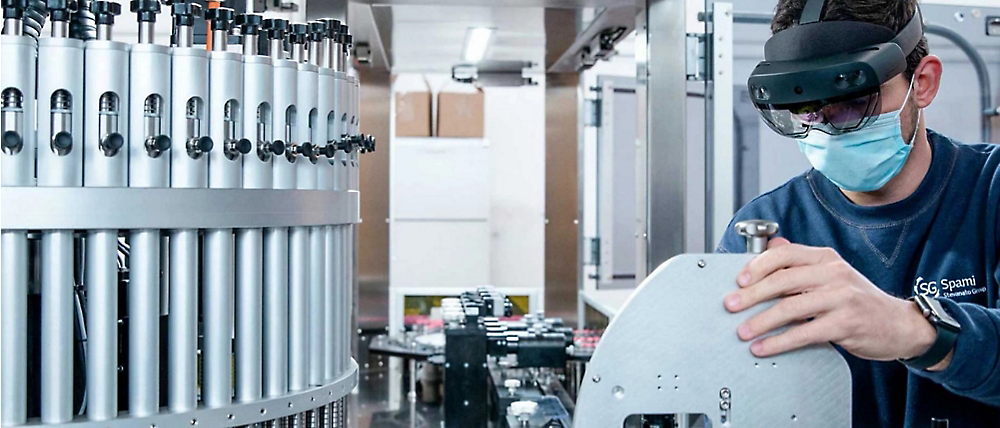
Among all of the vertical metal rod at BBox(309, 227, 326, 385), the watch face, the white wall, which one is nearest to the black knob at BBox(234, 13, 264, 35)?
the vertical metal rod at BBox(309, 227, 326, 385)

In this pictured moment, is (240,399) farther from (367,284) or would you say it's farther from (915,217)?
(367,284)

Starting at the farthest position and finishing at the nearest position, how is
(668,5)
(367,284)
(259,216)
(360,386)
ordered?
(367,284), (360,386), (668,5), (259,216)

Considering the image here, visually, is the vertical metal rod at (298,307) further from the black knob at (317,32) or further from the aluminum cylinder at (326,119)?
the black knob at (317,32)

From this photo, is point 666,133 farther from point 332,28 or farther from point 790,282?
point 790,282

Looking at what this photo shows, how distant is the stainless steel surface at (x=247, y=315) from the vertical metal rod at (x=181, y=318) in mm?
58

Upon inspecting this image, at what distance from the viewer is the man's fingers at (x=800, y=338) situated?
0.69 m

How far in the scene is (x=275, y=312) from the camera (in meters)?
0.96

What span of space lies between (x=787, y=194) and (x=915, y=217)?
7.0 inches

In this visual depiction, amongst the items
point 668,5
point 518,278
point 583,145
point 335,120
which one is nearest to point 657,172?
point 668,5

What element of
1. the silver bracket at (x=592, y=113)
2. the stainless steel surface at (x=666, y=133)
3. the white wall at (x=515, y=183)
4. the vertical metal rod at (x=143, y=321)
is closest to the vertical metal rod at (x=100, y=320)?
the vertical metal rod at (x=143, y=321)

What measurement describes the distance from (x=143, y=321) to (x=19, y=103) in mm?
246

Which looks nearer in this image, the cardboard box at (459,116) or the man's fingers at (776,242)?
the man's fingers at (776,242)

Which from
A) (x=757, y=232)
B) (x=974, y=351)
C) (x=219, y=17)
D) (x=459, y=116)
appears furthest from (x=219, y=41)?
(x=459, y=116)

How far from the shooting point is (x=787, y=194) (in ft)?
3.88
